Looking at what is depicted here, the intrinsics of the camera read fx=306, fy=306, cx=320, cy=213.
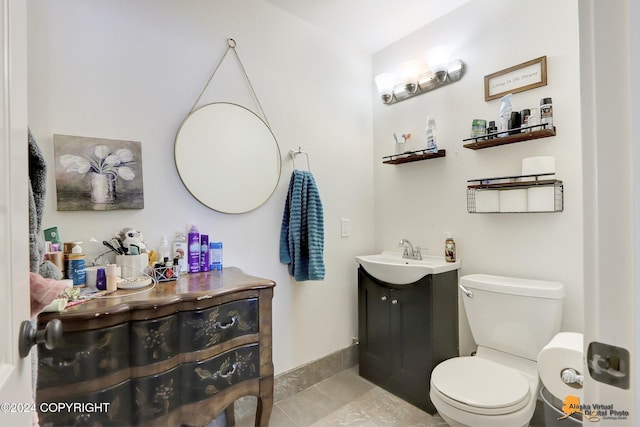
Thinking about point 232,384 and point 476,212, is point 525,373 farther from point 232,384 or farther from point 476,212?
point 232,384

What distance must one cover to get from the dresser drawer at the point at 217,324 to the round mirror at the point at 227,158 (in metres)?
0.64

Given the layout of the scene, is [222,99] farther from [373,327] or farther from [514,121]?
[373,327]

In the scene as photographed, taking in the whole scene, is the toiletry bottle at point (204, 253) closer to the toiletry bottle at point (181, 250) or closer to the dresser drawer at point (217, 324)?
the toiletry bottle at point (181, 250)

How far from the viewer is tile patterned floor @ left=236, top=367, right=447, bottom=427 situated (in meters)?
1.72

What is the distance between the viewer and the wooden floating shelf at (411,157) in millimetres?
2045

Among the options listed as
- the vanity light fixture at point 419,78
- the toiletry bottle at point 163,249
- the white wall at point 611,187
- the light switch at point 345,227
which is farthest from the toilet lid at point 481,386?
the vanity light fixture at point 419,78

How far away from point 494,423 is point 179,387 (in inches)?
49.6

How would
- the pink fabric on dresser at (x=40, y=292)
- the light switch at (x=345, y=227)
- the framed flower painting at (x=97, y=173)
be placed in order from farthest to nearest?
1. the light switch at (x=345, y=227)
2. the framed flower painting at (x=97, y=173)
3. the pink fabric on dresser at (x=40, y=292)

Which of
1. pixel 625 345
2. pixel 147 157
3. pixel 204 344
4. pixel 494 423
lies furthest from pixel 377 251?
pixel 625 345

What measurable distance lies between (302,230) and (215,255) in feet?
1.84

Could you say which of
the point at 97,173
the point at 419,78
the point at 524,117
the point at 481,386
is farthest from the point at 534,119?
the point at 97,173

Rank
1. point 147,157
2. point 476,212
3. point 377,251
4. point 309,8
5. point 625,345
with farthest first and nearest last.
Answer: point 377,251
point 309,8
point 476,212
point 147,157
point 625,345

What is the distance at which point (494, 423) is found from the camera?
48.9 inches

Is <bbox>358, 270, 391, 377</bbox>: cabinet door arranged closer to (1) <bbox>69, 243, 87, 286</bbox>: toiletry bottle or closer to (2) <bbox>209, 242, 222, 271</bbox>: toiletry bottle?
(2) <bbox>209, 242, 222, 271</bbox>: toiletry bottle
